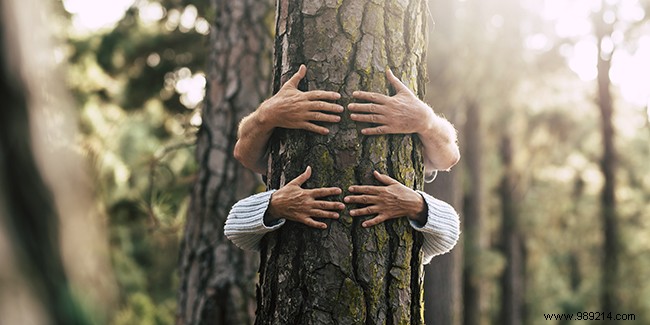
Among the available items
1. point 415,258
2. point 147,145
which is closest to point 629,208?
point 147,145

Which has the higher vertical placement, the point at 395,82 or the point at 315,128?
the point at 395,82

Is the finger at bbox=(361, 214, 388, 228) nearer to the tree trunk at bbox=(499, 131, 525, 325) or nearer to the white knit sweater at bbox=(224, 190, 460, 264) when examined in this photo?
the white knit sweater at bbox=(224, 190, 460, 264)

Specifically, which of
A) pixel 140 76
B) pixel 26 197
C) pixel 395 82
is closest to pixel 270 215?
pixel 395 82

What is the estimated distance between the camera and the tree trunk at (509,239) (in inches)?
815

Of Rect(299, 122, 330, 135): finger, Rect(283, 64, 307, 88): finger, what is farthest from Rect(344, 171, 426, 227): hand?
Rect(283, 64, 307, 88): finger

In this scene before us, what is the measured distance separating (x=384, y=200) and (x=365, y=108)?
13.3 inches

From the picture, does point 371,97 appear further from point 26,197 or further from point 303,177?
point 26,197

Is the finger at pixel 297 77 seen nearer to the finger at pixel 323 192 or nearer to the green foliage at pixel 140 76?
the finger at pixel 323 192

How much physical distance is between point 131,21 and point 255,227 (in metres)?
7.57

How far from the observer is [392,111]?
246cm

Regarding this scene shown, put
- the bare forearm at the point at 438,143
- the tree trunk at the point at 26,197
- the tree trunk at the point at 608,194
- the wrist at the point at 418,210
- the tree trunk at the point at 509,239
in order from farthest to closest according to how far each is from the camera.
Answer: the tree trunk at the point at 509,239, the tree trunk at the point at 608,194, the bare forearm at the point at 438,143, the wrist at the point at 418,210, the tree trunk at the point at 26,197

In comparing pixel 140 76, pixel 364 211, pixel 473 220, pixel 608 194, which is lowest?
pixel 364 211

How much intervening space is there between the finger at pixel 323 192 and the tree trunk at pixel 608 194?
54.6 feet

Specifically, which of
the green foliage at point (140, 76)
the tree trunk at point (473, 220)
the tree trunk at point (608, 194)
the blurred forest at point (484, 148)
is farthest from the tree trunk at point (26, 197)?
the tree trunk at point (608, 194)
